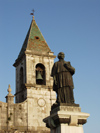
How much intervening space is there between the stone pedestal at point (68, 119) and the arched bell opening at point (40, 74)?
16.4m

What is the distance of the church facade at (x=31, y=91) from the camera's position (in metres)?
24.1

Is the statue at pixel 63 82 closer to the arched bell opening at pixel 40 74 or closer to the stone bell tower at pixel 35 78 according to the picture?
the stone bell tower at pixel 35 78

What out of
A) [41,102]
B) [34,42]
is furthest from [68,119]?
[34,42]

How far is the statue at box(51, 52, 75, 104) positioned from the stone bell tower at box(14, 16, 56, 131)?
1465 centimetres

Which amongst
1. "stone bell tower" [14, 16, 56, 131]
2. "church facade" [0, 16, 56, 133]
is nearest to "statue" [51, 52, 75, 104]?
"church facade" [0, 16, 56, 133]

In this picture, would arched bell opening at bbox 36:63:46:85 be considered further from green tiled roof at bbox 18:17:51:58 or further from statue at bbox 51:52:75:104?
statue at bbox 51:52:75:104

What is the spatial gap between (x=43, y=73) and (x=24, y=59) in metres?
2.16

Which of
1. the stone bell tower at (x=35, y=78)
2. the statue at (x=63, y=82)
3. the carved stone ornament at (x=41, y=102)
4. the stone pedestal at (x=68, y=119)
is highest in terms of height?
the stone bell tower at (x=35, y=78)

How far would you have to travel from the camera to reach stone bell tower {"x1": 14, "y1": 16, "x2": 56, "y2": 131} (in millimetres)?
24938

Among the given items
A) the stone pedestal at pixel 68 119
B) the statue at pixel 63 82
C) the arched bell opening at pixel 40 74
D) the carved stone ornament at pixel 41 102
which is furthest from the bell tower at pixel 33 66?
the stone pedestal at pixel 68 119

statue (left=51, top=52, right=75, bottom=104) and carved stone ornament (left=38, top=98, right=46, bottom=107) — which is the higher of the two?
carved stone ornament (left=38, top=98, right=46, bottom=107)

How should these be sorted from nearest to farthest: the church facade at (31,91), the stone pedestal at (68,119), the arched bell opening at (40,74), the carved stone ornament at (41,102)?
the stone pedestal at (68,119) → the church facade at (31,91) → the carved stone ornament at (41,102) → the arched bell opening at (40,74)

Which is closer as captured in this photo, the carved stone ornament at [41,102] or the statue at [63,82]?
the statue at [63,82]

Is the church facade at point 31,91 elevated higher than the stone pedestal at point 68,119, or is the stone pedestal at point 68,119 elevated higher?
the church facade at point 31,91
